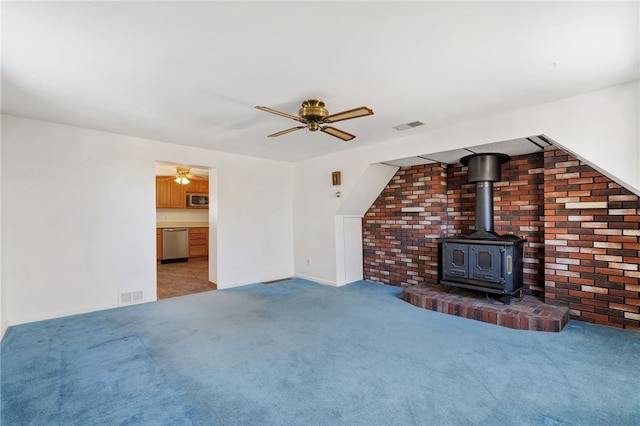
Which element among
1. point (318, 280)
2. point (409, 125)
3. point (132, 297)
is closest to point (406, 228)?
point (318, 280)

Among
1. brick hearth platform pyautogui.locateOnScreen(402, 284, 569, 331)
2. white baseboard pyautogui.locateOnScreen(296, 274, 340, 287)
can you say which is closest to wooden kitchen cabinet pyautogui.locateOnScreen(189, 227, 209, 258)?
white baseboard pyautogui.locateOnScreen(296, 274, 340, 287)

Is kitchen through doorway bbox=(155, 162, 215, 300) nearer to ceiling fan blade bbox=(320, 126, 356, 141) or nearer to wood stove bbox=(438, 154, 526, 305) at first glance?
ceiling fan blade bbox=(320, 126, 356, 141)

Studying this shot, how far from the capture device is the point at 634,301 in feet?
9.51

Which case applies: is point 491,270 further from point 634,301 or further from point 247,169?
point 247,169

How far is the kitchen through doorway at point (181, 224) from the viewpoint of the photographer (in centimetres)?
703

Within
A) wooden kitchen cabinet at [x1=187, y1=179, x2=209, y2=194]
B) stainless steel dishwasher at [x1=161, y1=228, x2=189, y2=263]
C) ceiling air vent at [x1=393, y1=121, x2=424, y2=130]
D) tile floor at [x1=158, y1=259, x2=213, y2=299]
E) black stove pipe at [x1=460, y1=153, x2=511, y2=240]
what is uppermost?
ceiling air vent at [x1=393, y1=121, x2=424, y2=130]

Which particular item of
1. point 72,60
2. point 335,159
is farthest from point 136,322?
point 335,159

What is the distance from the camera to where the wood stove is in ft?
11.2

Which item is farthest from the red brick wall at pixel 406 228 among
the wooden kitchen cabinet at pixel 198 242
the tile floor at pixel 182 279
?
the wooden kitchen cabinet at pixel 198 242

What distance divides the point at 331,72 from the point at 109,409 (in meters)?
2.78

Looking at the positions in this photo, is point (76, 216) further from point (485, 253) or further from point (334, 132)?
point (485, 253)

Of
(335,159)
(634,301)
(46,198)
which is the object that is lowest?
(634,301)

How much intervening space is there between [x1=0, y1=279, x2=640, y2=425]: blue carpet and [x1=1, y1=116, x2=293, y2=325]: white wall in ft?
1.30

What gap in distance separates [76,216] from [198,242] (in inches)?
187
